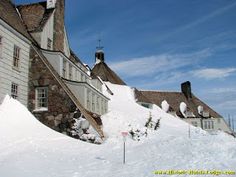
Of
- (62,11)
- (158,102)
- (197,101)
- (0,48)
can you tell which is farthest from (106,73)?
(0,48)

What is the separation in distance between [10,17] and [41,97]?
529cm

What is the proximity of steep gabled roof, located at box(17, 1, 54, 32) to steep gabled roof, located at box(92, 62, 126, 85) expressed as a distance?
19.3m

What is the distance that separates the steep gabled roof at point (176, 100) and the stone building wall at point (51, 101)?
36956mm

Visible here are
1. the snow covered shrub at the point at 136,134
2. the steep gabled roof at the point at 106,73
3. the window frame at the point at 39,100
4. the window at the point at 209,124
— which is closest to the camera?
the window frame at the point at 39,100

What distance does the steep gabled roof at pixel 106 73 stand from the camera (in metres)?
43.1

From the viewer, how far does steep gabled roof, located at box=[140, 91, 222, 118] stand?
56156 millimetres

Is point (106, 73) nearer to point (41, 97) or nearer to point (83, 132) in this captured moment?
point (41, 97)

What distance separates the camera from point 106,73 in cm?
4391

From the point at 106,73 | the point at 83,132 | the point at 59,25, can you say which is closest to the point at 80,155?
the point at 83,132

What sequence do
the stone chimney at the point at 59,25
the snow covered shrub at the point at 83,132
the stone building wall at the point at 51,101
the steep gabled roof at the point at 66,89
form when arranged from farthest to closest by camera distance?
the stone chimney at the point at 59,25 → the steep gabled roof at the point at 66,89 → the stone building wall at the point at 51,101 → the snow covered shrub at the point at 83,132

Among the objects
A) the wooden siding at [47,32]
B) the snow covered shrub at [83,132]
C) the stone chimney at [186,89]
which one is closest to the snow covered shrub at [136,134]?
the snow covered shrub at [83,132]

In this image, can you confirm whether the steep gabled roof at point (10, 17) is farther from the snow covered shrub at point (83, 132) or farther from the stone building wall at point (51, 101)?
the snow covered shrub at point (83, 132)

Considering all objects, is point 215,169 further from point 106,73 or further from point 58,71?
point 106,73

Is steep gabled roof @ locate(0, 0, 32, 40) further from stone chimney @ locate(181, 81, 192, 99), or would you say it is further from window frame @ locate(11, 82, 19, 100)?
stone chimney @ locate(181, 81, 192, 99)
